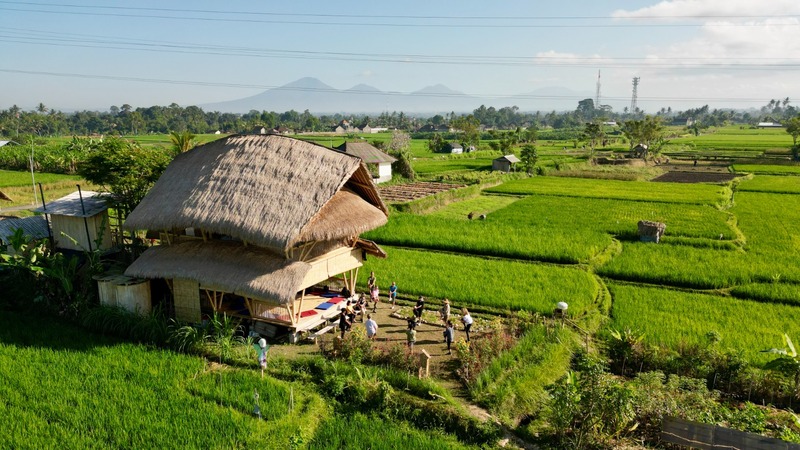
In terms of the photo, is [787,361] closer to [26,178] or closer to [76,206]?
[76,206]

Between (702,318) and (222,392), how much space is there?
11859mm

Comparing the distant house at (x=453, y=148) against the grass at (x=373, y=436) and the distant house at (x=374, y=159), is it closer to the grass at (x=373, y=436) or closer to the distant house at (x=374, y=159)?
the distant house at (x=374, y=159)

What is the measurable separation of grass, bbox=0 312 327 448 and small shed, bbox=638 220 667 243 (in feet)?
54.9

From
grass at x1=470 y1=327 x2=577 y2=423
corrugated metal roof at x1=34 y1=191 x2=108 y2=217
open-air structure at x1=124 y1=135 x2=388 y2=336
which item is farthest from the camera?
corrugated metal roof at x1=34 y1=191 x2=108 y2=217

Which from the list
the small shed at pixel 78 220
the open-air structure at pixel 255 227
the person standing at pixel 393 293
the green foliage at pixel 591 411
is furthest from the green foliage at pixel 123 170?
the green foliage at pixel 591 411

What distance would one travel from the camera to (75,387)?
9.58m

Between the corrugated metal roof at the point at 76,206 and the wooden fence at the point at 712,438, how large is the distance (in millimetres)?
15303

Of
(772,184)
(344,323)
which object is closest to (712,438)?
(344,323)

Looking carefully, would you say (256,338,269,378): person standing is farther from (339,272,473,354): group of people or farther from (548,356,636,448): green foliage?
(548,356,636,448): green foliage

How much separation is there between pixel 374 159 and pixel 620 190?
1775 centimetres

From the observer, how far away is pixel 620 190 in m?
36.7

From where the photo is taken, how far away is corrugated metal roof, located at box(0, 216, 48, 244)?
15697 millimetres

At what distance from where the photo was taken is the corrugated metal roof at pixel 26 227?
51.5ft

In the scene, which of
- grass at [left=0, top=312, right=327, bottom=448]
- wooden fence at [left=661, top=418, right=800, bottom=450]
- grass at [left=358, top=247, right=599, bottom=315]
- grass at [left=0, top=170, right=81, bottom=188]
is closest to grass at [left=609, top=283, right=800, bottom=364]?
grass at [left=358, top=247, right=599, bottom=315]
